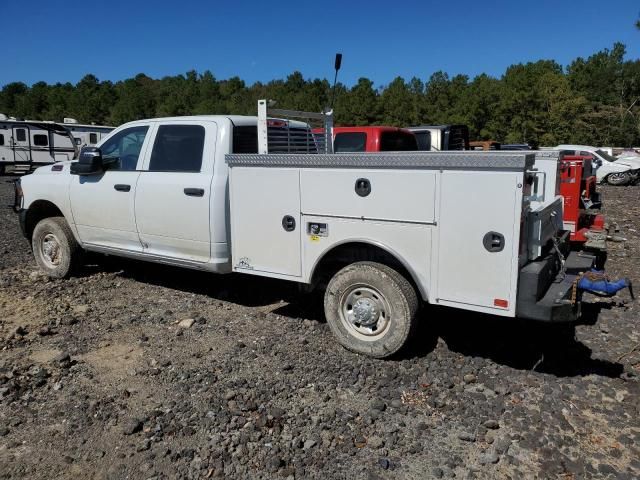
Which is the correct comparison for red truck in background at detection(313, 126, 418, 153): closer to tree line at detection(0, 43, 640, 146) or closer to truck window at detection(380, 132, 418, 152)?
truck window at detection(380, 132, 418, 152)

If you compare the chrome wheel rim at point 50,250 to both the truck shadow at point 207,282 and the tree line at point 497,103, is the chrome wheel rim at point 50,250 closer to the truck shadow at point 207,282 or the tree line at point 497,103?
the truck shadow at point 207,282

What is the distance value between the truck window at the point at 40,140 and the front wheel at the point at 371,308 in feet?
76.4

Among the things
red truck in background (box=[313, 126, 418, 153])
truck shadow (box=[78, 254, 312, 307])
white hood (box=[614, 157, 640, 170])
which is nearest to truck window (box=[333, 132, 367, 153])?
red truck in background (box=[313, 126, 418, 153])

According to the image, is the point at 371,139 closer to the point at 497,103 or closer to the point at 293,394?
the point at 293,394

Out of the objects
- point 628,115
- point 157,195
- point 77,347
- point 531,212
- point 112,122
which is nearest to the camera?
point 531,212

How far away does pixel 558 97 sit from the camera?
4659cm

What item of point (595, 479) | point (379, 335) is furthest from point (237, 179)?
point (595, 479)

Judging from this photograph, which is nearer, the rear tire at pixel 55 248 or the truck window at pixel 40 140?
the rear tire at pixel 55 248

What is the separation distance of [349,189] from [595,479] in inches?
102

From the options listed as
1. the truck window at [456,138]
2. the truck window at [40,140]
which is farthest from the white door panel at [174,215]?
the truck window at [40,140]

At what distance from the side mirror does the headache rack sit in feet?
6.53

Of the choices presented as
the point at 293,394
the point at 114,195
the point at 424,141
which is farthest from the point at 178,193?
the point at 424,141

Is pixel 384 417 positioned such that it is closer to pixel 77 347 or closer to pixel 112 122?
pixel 77 347

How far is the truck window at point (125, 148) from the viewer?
6180mm
